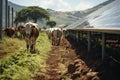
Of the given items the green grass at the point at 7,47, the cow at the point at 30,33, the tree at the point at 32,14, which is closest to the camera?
the cow at the point at 30,33

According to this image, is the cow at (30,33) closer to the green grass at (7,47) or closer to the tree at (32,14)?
the green grass at (7,47)

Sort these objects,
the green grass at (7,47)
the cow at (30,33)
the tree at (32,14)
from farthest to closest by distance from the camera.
Answer: the tree at (32,14), the green grass at (7,47), the cow at (30,33)

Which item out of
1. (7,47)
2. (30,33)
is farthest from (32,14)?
(30,33)

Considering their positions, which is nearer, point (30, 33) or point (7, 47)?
point (30, 33)

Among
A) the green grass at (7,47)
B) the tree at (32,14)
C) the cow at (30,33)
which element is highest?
the tree at (32,14)

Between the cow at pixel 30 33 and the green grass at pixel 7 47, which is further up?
the cow at pixel 30 33

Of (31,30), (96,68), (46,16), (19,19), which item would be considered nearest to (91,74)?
(96,68)

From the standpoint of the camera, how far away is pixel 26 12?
90.3 meters

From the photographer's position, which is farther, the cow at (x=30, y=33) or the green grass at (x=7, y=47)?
the green grass at (x=7, y=47)

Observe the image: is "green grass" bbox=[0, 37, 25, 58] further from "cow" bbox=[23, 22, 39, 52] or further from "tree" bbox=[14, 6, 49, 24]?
"tree" bbox=[14, 6, 49, 24]

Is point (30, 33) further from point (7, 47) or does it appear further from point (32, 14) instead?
point (32, 14)

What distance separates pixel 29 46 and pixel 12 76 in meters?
10.7

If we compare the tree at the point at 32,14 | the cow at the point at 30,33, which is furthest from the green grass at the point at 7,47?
the tree at the point at 32,14

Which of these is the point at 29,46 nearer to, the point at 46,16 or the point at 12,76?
the point at 12,76
